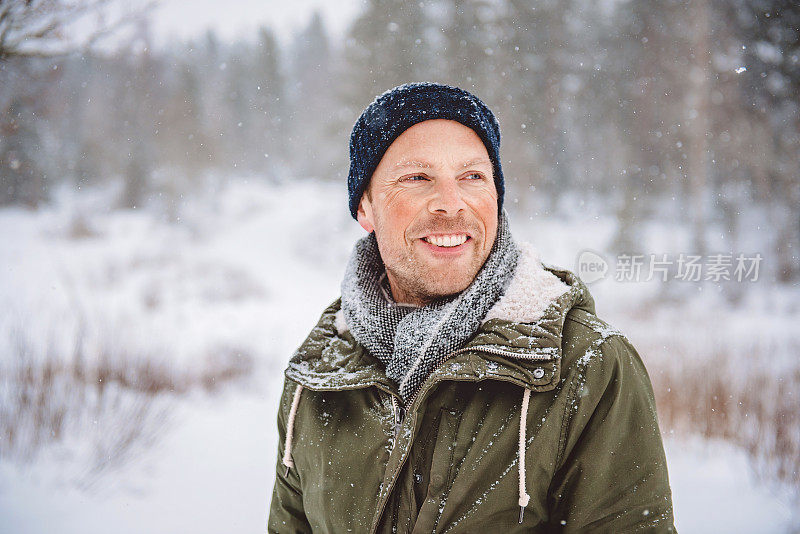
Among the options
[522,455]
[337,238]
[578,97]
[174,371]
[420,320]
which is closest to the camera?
[522,455]

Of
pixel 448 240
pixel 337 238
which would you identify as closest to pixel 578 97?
pixel 337 238

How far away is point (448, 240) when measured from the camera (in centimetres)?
135

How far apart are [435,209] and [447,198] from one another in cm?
5

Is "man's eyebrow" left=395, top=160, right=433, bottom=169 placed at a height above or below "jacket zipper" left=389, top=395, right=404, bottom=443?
above

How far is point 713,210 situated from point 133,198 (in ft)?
50.8

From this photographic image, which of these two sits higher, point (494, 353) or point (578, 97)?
point (578, 97)

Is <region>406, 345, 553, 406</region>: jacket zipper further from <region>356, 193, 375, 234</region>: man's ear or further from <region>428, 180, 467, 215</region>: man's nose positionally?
<region>356, 193, 375, 234</region>: man's ear

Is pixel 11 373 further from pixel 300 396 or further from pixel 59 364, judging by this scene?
A: pixel 300 396

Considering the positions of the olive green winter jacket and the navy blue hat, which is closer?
the olive green winter jacket

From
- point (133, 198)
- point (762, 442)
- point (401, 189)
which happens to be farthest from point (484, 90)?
point (133, 198)

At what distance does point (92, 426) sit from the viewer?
4.70m

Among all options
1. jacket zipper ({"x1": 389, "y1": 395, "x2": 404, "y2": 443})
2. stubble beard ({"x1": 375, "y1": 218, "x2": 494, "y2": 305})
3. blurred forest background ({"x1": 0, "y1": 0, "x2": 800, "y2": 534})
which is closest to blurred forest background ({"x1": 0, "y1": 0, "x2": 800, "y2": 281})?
blurred forest background ({"x1": 0, "y1": 0, "x2": 800, "y2": 534})

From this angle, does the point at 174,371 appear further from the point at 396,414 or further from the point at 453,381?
the point at 453,381

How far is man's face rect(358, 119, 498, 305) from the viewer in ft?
4.43
